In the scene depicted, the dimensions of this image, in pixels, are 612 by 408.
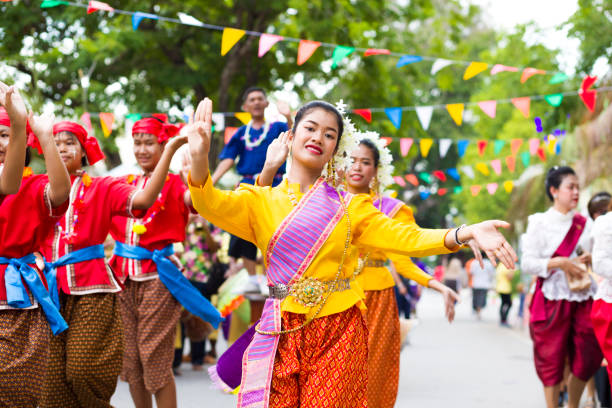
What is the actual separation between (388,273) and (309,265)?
7.68ft

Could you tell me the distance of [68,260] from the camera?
471 centimetres

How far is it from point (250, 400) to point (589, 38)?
50.4 ft

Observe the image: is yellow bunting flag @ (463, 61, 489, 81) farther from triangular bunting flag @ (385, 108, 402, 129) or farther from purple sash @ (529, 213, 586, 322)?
purple sash @ (529, 213, 586, 322)

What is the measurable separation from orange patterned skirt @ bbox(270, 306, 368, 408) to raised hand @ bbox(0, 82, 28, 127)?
1.53 m

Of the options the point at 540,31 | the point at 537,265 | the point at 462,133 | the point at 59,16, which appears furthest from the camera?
the point at 462,133

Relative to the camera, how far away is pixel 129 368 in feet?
18.2

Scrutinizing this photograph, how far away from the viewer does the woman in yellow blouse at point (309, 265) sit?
3572 mm

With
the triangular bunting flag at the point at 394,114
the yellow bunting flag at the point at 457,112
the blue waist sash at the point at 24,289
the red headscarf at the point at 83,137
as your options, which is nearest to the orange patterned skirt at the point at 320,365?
the blue waist sash at the point at 24,289

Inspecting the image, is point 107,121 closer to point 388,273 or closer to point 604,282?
point 388,273

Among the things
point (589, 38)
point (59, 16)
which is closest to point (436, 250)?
point (59, 16)

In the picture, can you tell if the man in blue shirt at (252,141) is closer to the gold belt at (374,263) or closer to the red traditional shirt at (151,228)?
the red traditional shirt at (151,228)

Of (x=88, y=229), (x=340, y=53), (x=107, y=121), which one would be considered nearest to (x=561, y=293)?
(x=88, y=229)

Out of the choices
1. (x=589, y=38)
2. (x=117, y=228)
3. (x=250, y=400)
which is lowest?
(x=250, y=400)

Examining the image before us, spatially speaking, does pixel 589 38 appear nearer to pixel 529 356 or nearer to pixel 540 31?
pixel 540 31
